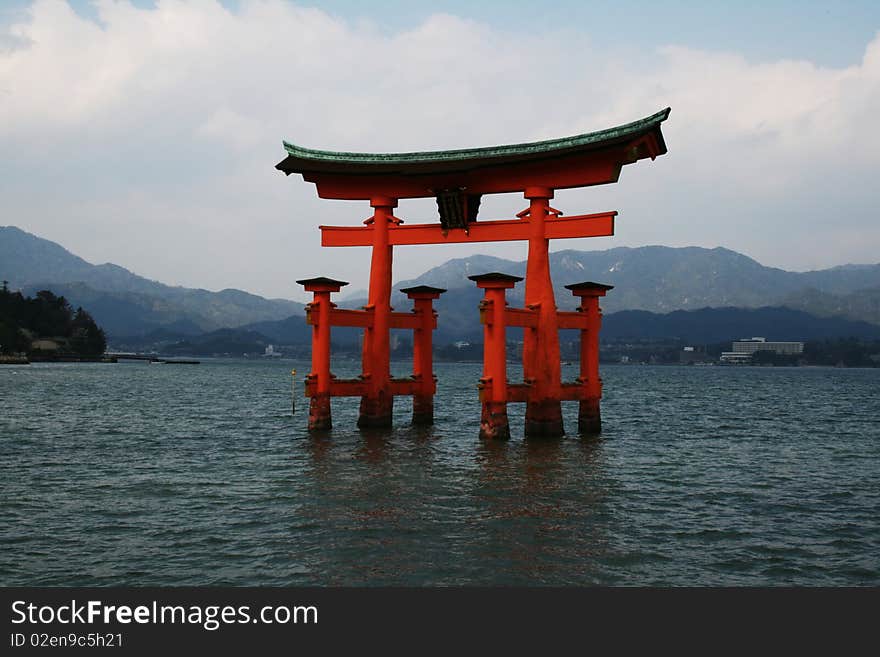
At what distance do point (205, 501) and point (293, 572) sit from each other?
6.95 m

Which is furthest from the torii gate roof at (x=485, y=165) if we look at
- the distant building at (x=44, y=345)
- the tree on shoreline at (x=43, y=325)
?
the distant building at (x=44, y=345)

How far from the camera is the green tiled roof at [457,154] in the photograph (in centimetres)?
2698

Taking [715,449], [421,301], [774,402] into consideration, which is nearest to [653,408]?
[774,402]

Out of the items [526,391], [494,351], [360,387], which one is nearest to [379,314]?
[360,387]

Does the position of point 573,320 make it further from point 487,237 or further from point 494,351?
point 494,351

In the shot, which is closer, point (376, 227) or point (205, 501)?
point (205, 501)

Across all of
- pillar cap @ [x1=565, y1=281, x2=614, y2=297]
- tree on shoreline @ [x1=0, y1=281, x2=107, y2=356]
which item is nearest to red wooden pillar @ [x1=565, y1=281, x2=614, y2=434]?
pillar cap @ [x1=565, y1=281, x2=614, y2=297]

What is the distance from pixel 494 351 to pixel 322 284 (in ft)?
23.7

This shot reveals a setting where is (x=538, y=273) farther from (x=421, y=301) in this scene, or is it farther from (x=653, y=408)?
(x=653, y=408)

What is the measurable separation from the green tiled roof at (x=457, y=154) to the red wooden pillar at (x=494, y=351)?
503 centimetres

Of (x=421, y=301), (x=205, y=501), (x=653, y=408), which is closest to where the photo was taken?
(x=205, y=501)

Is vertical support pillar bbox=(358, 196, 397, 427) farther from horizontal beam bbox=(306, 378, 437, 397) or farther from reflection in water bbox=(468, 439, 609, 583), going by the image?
reflection in water bbox=(468, 439, 609, 583)

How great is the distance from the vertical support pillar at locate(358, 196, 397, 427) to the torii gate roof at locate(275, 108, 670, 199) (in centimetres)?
101

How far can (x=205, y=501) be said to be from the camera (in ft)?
63.7
